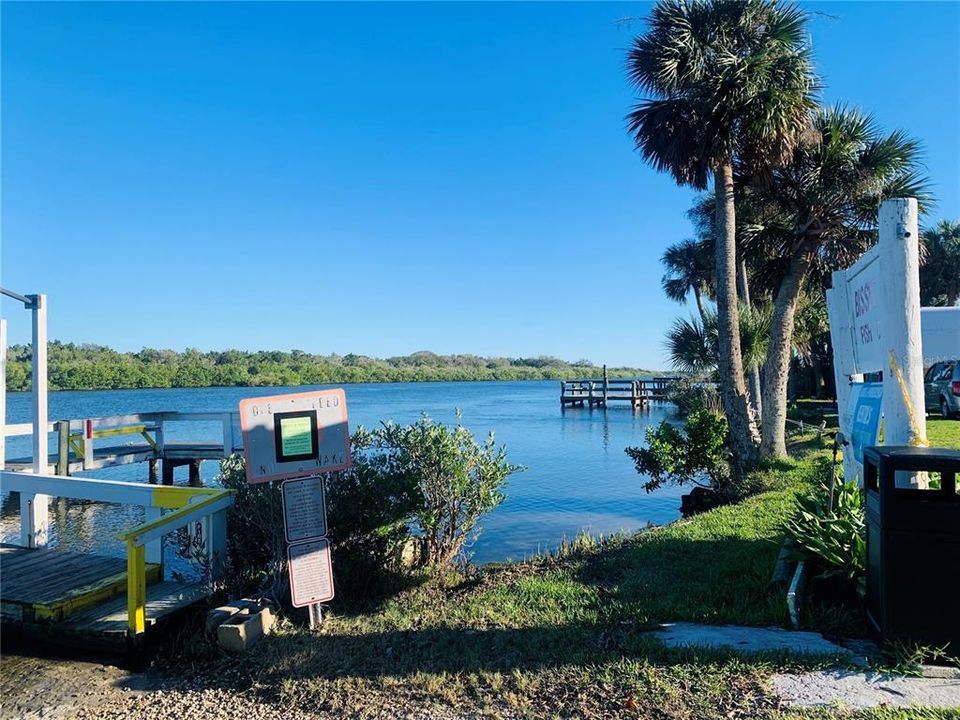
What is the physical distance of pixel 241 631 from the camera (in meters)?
4.42

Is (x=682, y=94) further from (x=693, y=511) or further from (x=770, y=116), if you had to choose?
Result: (x=693, y=511)

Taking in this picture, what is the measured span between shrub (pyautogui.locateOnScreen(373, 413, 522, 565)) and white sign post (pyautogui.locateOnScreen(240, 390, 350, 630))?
1082mm

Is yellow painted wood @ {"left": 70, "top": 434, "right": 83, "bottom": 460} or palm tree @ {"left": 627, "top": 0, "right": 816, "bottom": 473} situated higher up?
palm tree @ {"left": 627, "top": 0, "right": 816, "bottom": 473}

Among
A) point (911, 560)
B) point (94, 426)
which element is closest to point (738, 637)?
point (911, 560)

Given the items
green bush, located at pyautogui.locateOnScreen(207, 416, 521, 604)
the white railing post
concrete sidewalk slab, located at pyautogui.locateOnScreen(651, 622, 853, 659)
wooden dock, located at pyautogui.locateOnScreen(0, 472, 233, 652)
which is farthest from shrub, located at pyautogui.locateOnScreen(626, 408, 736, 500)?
the white railing post

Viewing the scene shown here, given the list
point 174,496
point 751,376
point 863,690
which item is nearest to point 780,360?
point 751,376

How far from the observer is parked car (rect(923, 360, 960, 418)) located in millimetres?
16913

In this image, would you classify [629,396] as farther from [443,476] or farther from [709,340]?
[443,476]

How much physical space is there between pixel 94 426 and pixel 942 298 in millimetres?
46012

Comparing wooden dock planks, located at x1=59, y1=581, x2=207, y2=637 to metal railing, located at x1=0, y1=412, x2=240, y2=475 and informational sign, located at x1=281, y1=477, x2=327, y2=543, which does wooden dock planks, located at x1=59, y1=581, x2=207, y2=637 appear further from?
metal railing, located at x1=0, y1=412, x2=240, y2=475

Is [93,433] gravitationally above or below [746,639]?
above

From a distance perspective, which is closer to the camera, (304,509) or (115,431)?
(304,509)

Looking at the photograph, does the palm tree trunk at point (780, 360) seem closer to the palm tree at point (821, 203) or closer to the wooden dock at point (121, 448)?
the palm tree at point (821, 203)

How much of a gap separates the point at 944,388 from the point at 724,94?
12280 mm
